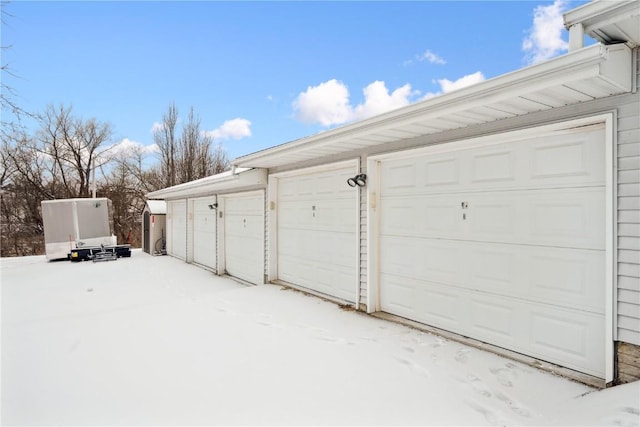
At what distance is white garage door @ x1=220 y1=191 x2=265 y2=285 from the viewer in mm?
7828

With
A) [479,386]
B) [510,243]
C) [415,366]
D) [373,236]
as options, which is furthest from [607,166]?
[373,236]

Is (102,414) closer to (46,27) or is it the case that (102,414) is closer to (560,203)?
(560,203)

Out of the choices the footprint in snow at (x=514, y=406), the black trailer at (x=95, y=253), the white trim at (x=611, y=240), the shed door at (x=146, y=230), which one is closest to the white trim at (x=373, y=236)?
the footprint in snow at (x=514, y=406)

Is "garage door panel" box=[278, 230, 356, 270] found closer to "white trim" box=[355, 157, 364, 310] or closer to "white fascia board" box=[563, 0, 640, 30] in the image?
"white trim" box=[355, 157, 364, 310]

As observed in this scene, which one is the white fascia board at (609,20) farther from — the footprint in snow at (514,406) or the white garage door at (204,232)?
the white garage door at (204,232)

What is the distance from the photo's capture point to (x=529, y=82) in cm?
262

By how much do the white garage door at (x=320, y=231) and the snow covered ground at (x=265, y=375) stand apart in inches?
27.7

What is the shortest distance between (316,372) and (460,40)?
5.53 m

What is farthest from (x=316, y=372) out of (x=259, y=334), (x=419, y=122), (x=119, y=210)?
(x=119, y=210)

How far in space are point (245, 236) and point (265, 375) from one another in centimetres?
566

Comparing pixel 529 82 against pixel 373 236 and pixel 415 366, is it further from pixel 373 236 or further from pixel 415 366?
pixel 373 236

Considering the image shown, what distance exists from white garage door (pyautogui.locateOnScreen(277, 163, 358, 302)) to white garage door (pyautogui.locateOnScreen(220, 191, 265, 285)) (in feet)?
2.12

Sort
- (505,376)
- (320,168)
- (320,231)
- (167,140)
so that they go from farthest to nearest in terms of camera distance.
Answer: (167,140)
(320,231)
(320,168)
(505,376)

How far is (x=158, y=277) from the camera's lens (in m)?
9.19
